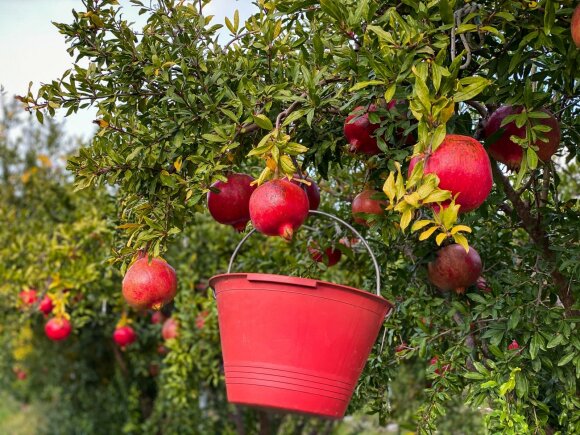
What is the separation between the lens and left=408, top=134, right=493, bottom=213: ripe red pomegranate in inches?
60.6

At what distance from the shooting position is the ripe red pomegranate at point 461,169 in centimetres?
154

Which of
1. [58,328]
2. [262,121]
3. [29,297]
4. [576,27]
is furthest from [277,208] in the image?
[29,297]

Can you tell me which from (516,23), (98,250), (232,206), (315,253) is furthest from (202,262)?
(516,23)

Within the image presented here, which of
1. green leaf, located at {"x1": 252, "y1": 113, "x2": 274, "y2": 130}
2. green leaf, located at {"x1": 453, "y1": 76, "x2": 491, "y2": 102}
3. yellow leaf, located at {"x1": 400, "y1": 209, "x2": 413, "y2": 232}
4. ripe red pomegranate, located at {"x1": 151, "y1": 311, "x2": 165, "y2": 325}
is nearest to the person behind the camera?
yellow leaf, located at {"x1": 400, "y1": 209, "x2": 413, "y2": 232}

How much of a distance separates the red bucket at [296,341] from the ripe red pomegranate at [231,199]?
0.86 ft

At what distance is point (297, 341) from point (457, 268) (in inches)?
32.3

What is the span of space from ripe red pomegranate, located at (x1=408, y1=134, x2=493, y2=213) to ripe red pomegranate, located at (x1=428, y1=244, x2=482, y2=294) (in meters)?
0.87

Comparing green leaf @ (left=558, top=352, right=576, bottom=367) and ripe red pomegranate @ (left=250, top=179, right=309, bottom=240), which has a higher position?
ripe red pomegranate @ (left=250, top=179, right=309, bottom=240)

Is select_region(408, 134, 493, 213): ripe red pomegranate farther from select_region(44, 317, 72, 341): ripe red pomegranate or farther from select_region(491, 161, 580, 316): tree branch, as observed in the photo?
select_region(44, 317, 72, 341): ripe red pomegranate

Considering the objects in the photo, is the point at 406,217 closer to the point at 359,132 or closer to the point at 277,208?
the point at 277,208

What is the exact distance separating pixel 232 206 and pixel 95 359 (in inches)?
238

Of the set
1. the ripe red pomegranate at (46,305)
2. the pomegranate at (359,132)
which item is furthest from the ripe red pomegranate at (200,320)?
the pomegranate at (359,132)

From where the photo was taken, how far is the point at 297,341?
5.90 ft

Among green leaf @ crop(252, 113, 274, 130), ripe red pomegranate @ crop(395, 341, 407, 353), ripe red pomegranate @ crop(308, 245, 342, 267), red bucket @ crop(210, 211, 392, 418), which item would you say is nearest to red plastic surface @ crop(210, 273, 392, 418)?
red bucket @ crop(210, 211, 392, 418)
